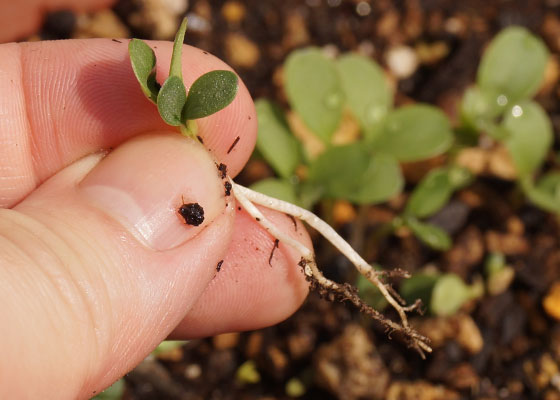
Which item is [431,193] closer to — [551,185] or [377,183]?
[377,183]

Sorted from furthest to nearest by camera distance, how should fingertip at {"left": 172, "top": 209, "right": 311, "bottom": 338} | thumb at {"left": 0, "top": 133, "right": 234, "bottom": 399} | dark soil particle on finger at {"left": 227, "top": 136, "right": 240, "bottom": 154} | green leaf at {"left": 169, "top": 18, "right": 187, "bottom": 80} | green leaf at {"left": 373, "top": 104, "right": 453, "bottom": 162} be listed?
green leaf at {"left": 373, "top": 104, "right": 453, "bottom": 162}, fingertip at {"left": 172, "top": 209, "right": 311, "bottom": 338}, dark soil particle on finger at {"left": 227, "top": 136, "right": 240, "bottom": 154}, green leaf at {"left": 169, "top": 18, "right": 187, "bottom": 80}, thumb at {"left": 0, "top": 133, "right": 234, "bottom": 399}

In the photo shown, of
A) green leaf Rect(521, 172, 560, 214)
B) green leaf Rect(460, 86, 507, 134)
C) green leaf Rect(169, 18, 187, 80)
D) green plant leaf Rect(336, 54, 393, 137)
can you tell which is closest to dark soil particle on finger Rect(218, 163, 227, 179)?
green leaf Rect(169, 18, 187, 80)

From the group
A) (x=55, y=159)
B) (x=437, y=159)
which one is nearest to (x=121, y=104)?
(x=55, y=159)

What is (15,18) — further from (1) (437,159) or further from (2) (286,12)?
(1) (437,159)

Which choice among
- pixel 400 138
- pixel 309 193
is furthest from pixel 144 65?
pixel 400 138

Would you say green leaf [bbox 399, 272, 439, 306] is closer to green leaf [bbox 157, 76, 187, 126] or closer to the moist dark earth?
the moist dark earth

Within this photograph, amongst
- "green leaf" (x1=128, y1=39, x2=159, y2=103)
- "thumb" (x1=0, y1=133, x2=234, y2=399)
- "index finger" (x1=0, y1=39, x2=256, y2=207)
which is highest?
"green leaf" (x1=128, y1=39, x2=159, y2=103)
